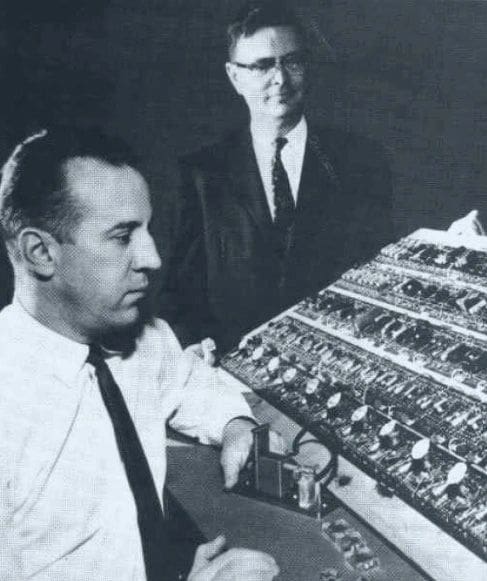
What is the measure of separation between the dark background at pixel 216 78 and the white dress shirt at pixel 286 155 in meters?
0.09

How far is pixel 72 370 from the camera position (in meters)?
1.43

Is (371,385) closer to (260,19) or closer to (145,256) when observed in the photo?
(145,256)

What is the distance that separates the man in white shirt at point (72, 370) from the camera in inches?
53.6

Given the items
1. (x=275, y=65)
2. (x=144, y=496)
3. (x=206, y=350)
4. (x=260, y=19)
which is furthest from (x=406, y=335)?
(x=260, y=19)

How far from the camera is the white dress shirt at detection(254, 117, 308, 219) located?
206 cm

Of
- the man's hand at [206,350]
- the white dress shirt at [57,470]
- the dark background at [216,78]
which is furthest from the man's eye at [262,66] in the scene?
the white dress shirt at [57,470]

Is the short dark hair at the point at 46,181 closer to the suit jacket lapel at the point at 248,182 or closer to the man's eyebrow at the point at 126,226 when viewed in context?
the man's eyebrow at the point at 126,226

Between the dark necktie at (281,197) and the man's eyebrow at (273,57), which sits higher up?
the man's eyebrow at (273,57)

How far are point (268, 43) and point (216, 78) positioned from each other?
0.64 feet

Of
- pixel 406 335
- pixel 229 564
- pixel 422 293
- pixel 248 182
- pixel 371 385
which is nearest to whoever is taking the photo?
pixel 229 564

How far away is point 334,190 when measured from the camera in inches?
82.0

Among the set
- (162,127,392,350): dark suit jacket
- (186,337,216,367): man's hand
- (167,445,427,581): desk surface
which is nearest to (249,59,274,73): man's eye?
(162,127,392,350): dark suit jacket

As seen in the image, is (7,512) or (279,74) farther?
(279,74)

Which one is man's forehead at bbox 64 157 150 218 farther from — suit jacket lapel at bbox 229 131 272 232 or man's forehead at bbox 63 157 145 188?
suit jacket lapel at bbox 229 131 272 232
